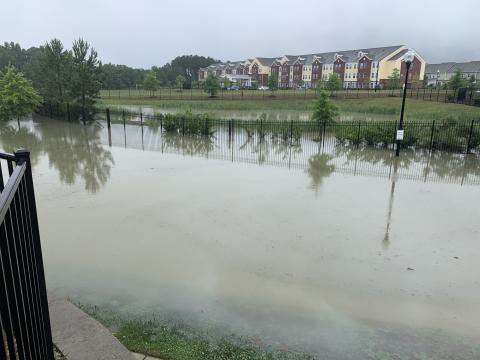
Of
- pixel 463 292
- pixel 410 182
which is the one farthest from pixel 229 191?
pixel 463 292

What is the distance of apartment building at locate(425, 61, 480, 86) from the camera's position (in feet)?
308

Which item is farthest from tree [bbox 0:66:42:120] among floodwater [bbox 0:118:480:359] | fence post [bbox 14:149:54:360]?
fence post [bbox 14:149:54:360]

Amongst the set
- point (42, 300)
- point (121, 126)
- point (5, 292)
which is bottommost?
point (121, 126)

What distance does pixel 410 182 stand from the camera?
518 inches

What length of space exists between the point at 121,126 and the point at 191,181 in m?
18.4

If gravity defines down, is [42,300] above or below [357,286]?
above

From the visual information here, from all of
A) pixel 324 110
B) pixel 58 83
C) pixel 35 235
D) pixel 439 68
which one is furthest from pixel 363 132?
pixel 439 68

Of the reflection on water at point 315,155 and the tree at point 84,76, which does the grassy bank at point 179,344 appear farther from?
the tree at point 84,76

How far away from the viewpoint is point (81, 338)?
4418 millimetres

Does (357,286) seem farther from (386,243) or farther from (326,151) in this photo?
(326,151)

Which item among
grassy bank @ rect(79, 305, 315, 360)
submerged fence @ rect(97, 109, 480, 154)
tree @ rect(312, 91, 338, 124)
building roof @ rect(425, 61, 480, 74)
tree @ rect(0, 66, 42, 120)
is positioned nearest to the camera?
grassy bank @ rect(79, 305, 315, 360)

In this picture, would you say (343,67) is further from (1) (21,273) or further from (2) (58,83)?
(1) (21,273)

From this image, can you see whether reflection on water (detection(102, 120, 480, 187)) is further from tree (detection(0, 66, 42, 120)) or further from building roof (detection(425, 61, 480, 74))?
building roof (detection(425, 61, 480, 74))

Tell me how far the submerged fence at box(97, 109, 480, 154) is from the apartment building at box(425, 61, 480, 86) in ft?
266
